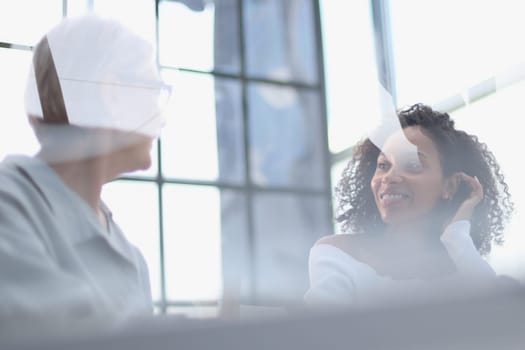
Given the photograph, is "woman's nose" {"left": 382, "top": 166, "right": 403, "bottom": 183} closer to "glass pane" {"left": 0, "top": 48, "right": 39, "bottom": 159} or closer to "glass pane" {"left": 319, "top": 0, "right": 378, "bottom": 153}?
"glass pane" {"left": 319, "top": 0, "right": 378, "bottom": 153}

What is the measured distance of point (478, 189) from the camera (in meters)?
0.77

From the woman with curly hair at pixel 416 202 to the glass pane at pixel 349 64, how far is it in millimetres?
38

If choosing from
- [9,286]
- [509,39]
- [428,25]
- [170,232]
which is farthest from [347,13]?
[9,286]

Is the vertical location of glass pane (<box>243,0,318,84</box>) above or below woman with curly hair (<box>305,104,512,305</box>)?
above

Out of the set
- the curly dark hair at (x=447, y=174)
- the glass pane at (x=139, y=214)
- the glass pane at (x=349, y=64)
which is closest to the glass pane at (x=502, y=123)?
the curly dark hair at (x=447, y=174)

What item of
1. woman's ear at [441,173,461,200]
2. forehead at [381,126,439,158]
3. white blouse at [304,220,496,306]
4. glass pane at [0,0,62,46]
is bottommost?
white blouse at [304,220,496,306]

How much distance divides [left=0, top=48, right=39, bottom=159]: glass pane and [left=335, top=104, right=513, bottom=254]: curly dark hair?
344 millimetres

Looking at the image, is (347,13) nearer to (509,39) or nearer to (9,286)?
(509,39)

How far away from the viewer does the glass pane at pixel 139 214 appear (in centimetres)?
59

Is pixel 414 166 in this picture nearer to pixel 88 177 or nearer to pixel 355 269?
pixel 355 269

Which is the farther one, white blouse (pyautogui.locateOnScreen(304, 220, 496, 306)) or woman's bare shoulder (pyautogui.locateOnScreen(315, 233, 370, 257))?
woman's bare shoulder (pyautogui.locateOnScreen(315, 233, 370, 257))

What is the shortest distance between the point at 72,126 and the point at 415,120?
0.40 m

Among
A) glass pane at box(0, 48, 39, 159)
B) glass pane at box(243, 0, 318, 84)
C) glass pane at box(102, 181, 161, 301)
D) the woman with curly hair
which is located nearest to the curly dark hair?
the woman with curly hair

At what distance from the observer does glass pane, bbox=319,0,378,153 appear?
0.78 metres
